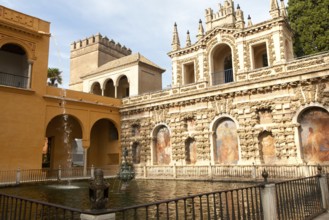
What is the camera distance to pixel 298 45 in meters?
26.0

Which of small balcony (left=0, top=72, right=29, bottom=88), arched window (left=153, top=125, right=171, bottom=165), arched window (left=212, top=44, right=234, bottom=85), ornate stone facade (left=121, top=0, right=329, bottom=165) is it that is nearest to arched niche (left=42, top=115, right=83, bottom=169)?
small balcony (left=0, top=72, right=29, bottom=88)

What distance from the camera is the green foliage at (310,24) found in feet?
78.3

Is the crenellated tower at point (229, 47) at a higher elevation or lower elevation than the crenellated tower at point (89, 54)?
lower

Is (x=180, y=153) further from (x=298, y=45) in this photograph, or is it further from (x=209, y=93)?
(x=298, y=45)

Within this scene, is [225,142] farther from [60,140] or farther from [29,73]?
[29,73]

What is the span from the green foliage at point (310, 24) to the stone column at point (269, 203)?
875 inches

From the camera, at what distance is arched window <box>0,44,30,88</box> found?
21.5 metres

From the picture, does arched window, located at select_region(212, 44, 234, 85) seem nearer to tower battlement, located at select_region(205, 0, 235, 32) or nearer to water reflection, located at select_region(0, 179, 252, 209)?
tower battlement, located at select_region(205, 0, 235, 32)

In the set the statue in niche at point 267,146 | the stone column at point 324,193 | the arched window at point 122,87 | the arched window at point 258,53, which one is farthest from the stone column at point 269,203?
the arched window at point 122,87

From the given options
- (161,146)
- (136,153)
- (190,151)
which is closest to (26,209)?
(190,151)

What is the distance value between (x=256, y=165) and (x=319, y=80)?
6080 mm

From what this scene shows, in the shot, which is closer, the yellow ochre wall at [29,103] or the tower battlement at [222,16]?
the yellow ochre wall at [29,103]

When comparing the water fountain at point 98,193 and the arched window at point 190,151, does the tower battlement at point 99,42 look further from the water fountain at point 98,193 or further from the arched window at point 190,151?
the water fountain at point 98,193

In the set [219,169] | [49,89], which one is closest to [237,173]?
[219,169]
